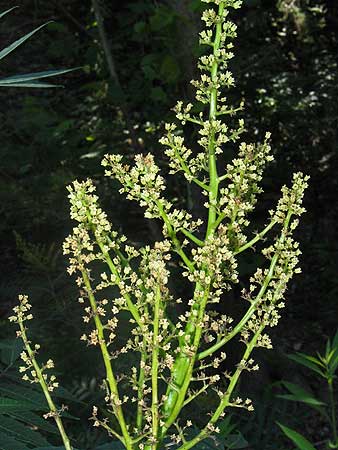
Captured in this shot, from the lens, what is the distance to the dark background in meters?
3.43

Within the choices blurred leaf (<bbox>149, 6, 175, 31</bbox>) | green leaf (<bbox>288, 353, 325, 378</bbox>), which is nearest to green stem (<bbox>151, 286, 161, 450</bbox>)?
green leaf (<bbox>288, 353, 325, 378</bbox>)

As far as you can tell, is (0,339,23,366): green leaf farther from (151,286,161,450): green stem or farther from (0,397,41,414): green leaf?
(151,286,161,450): green stem

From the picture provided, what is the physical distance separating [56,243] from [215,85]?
10.5 feet

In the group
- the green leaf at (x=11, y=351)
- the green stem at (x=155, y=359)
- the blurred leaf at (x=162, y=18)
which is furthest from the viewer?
the blurred leaf at (x=162, y=18)

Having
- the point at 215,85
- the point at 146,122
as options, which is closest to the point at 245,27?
the point at 146,122

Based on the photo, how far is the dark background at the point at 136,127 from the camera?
11.3 ft

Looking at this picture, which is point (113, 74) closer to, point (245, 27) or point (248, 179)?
point (245, 27)

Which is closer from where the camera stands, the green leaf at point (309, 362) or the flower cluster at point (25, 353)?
the flower cluster at point (25, 353)

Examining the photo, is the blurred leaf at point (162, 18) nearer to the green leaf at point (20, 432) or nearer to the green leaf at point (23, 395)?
the green leaf at point (23, 395)

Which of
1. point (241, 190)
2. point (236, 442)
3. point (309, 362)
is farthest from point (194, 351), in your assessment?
point (309, 362)

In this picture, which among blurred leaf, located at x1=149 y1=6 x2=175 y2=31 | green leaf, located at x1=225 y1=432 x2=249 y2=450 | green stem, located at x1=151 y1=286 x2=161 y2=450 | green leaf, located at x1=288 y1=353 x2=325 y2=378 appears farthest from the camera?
blurred leaf, located at x1=149 y1=6 x2=175 y2=31

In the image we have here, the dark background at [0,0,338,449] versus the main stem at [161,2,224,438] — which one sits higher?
the main stem at [161,2,224,438]

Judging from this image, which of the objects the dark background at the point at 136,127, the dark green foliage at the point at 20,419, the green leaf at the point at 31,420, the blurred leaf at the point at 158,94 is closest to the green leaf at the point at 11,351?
the dark green foliage at the point at 20,419

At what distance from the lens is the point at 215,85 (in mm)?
794
